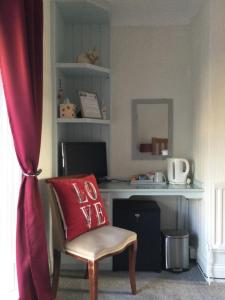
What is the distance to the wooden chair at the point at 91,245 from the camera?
1.99 meters

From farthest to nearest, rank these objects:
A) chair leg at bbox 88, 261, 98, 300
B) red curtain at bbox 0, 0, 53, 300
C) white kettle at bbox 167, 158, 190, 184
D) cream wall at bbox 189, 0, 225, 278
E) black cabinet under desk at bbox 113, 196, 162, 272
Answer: white kettle at bbox 167, 158, 190, 184 < black cabinet under desk at bbox 113, 196, 162, 272 < cream wall at bbox 189, 0, 225, 278 < chair leg at bbox 88, 261, 98, 300 < red curtain at bbox 0, 0, 53, 300

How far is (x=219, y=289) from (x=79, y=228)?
1233 mm

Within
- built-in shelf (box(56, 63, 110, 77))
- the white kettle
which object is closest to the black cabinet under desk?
the white kettle

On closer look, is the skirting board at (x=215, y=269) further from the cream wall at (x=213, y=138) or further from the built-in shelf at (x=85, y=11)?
the built-in shelf at (x=85, y=11)

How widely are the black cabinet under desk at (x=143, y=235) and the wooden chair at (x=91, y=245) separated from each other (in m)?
0.38

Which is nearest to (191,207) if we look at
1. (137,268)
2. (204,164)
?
(204,164)

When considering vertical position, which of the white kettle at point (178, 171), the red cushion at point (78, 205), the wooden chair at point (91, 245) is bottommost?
the wooden chair at point (91, 245)

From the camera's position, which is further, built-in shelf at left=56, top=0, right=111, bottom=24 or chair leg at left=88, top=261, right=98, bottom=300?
built-in shelf at left=56, top=0, right=111, bottom=24

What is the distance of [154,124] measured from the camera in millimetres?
3080

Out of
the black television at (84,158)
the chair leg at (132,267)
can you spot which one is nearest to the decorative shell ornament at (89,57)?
the black television at (84,158)

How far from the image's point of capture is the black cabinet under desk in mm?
2715

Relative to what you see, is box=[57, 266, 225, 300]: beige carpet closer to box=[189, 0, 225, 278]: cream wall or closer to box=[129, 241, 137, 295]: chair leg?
box=[129, 241, 137, 295]: chair leg

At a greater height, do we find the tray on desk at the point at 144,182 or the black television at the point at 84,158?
the black television at the point at 84,158

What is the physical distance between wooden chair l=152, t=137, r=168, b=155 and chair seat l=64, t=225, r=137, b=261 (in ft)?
3.47
